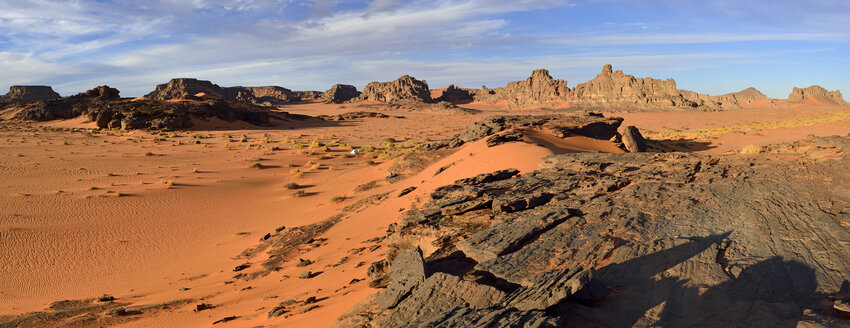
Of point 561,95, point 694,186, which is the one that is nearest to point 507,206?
point 694,186

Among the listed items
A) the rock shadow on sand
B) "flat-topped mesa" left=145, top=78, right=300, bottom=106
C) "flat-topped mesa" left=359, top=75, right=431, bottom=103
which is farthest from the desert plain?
"flat-topped mesa" left=359, top=75, right=431, bottom=103

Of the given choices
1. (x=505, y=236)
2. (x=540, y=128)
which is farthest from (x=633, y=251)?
(x=540, y=128)

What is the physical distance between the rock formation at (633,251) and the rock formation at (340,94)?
133m

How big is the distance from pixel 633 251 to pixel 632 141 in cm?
2051

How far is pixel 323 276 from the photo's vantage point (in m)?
10.1

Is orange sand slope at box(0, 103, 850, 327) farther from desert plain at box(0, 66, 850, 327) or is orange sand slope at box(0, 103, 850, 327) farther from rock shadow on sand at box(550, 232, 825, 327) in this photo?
rock shadow on sand at box(550, 232, 825, 327)

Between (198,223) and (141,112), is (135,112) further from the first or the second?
(198,223)

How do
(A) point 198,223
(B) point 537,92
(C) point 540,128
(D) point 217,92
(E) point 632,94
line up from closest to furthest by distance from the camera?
(A) point 198,223 < (C) point 540,128 < (E) point 632,94 < (D) point 217,92 < (B) point 537,92

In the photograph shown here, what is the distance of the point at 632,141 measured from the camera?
2461 centimetres

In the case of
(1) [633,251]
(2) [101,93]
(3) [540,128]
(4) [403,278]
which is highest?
(2) [101,93]

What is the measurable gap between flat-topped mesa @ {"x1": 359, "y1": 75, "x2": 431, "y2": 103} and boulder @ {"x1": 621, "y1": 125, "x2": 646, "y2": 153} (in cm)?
10058

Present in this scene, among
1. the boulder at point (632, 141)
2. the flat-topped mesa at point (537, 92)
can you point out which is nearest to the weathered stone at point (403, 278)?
→ the boulder at point (632, 141)

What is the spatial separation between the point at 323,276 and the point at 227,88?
417 feet

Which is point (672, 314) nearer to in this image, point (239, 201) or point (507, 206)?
point (507, 206)
